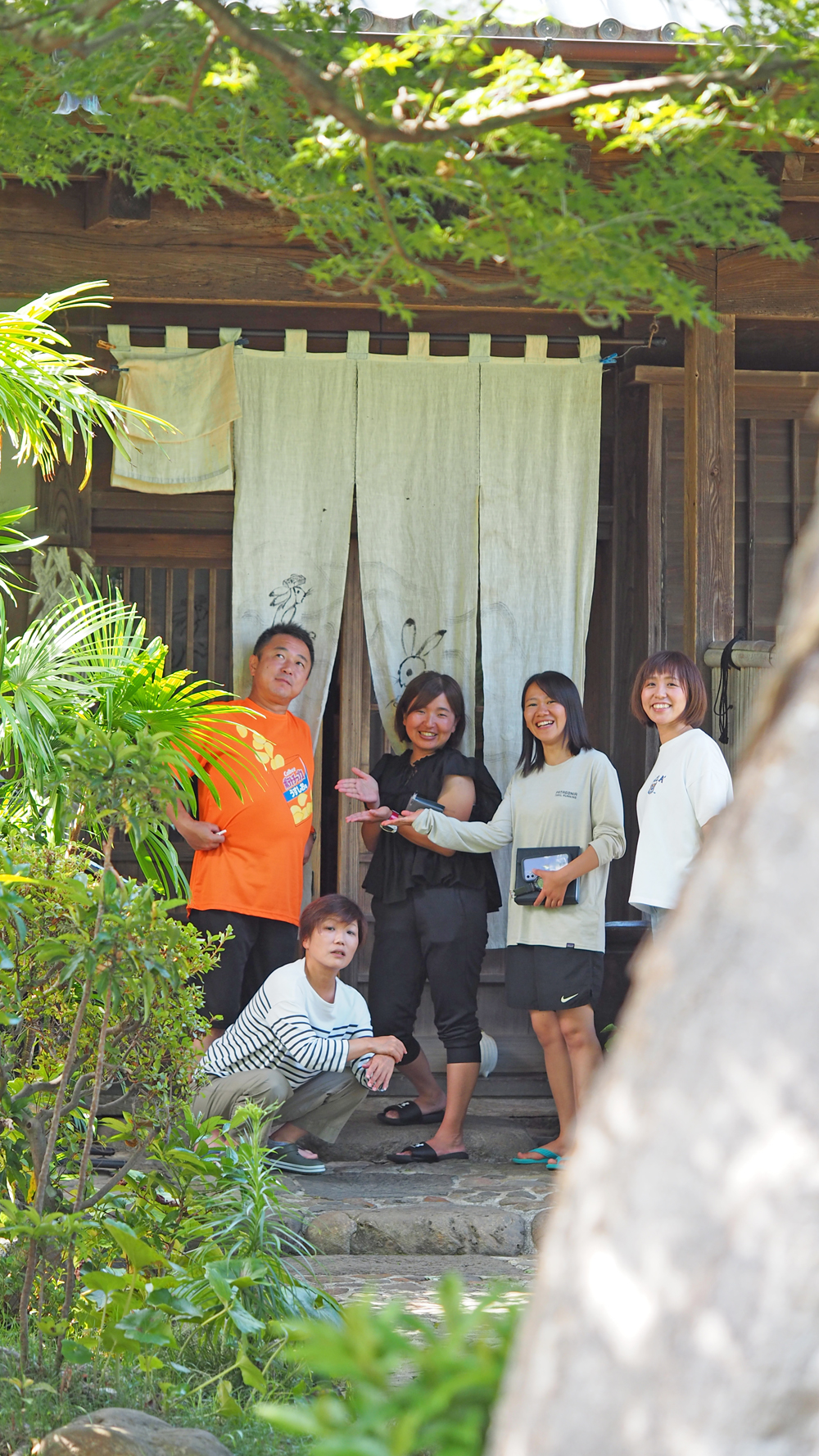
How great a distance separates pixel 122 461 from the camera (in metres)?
6.11

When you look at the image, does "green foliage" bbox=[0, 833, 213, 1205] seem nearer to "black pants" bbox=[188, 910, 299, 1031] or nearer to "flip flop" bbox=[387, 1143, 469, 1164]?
"black pants" bbox=[188, 910, 299, 1031]

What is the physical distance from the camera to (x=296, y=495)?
6.23 meters

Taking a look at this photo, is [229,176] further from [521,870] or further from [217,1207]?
[521,870]

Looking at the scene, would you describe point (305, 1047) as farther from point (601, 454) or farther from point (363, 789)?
point (601, 454)

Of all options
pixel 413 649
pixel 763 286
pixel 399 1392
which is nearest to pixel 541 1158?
pixel 413 649

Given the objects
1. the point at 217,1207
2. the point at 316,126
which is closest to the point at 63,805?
the point at 217,1207

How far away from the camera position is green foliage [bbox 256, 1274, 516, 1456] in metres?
1.32

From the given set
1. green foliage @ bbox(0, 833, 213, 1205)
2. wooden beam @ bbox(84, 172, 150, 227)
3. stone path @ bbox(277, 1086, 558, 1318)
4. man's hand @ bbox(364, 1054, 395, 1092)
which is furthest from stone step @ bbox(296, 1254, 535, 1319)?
wooden beam @ bbox(84, 172, 150, 227)

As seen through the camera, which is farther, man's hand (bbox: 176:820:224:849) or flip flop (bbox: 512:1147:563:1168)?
man's hand (bbox: 176:820:224:849)

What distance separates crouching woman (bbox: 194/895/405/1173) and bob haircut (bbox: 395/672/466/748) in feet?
3.39

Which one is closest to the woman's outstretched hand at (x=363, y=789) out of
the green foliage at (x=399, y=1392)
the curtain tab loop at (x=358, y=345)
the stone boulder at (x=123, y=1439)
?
the curtain tab loop at (x=358, y=345)

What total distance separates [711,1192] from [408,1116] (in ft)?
16.0

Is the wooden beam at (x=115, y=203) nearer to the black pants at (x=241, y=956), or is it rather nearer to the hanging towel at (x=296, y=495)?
the hanging towel at (x=296, y=495)

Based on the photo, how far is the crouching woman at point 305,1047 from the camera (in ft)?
16.4
